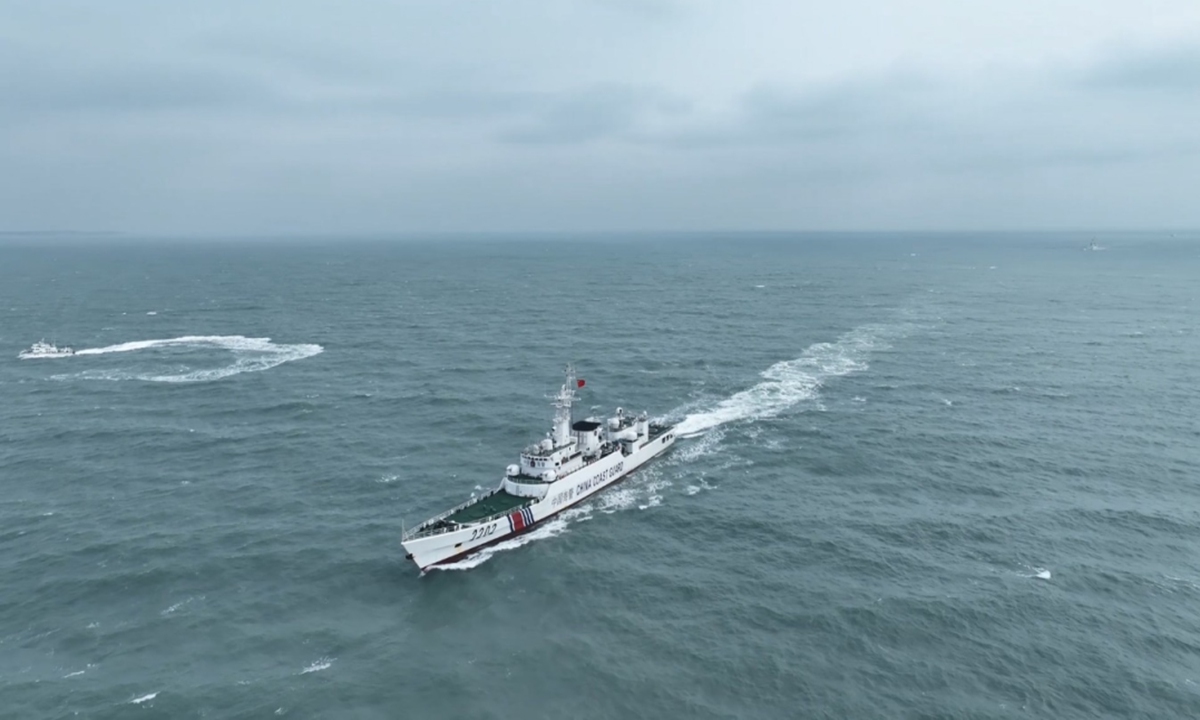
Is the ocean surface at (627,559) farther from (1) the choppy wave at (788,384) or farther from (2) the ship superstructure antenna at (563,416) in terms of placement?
(2) the ship superstructure antenna at (563,416)

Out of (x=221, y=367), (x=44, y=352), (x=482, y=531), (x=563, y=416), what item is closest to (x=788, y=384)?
(x=563, y=416)

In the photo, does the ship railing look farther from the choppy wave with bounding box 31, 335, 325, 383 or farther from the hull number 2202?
the choppy wave with bounding box 31, 335, 325, 383

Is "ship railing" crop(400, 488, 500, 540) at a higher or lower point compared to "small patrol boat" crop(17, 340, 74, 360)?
lower

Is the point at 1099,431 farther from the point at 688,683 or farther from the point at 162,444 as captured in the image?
the point at 162,444

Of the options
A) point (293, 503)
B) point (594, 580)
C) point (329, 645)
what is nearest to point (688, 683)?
point (594, 580)

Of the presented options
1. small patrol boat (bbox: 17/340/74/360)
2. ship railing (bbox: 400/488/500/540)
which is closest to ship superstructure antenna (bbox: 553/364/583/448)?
ship railing (bbox: 400/488/500/540)

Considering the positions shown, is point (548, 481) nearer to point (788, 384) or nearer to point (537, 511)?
point (537, 511)

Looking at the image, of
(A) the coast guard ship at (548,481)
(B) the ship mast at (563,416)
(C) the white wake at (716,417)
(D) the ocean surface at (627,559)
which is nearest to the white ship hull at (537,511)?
(A) the coast guard ship at (548,481)
